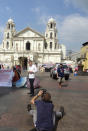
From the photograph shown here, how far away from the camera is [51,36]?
2862 inches

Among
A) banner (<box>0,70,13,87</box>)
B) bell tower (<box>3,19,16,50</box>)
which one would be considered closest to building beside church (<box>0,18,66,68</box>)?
bell tower (<box>3,19,16,50</box>)

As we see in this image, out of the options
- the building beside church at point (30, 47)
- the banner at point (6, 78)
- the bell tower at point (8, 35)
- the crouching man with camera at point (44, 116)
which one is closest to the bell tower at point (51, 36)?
the building beside church at point (30, 47)

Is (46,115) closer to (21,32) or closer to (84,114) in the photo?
(84,114)

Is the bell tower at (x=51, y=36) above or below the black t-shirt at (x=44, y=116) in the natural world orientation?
above

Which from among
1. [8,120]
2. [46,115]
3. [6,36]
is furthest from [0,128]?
[6,36]

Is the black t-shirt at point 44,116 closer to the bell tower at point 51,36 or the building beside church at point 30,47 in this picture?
the building beside church at point 30,47

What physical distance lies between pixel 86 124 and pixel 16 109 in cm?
249

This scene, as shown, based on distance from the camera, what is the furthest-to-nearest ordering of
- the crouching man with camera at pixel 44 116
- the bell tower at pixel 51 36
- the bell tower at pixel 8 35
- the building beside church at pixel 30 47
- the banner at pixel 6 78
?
the bell tower at pixel 8 35 → the bell tower at pixel 51 36 → the building beside church at pixel 30 47 → the banner at pixel 6 78 → the crouching man with camera at pixel 44 116

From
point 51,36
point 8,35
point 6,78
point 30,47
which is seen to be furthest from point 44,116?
point 8,35

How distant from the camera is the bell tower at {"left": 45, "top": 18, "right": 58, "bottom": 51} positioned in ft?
235

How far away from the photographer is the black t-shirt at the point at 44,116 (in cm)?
421

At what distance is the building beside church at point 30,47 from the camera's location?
66250 mm

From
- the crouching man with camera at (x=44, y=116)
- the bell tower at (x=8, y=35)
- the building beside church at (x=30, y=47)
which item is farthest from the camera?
the bell tower at (x=8, y=35)

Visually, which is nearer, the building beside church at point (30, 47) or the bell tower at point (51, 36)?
the building beside church at point (30, 47)
